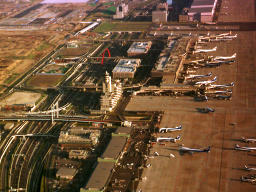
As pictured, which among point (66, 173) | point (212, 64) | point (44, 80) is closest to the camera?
point (66, 173)

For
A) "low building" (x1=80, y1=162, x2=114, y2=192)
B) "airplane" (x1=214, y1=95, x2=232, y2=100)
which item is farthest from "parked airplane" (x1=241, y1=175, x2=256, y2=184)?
"airplane" (x1=214, y1=95, x2=232, y2=100)

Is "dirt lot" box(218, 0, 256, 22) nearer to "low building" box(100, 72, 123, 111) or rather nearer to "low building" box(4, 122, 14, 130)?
"low building" box(100, 72, 123, 111)

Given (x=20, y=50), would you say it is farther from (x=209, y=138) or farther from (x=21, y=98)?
(x=209, y=138)

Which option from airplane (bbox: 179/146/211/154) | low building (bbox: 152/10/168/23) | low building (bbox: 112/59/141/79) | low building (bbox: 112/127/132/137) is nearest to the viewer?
airplane (bbox: 179/146/211/154)

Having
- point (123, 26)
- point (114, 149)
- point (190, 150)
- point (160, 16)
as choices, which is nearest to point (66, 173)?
point (114, 149)

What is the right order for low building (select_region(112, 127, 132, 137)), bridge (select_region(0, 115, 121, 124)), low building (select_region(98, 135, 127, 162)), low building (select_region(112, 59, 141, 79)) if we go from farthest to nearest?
low building (select_region(112, 59, 141, 79)) → bridge (select_region(0, 115, 121, 124)) → low building (select_region(112, 127, 132, 137)) → low building (select_region(98, 135, 127, 162))

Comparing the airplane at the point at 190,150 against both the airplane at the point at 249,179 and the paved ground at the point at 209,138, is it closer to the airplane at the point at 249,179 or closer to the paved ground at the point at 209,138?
the paved ground at the point at 209,138

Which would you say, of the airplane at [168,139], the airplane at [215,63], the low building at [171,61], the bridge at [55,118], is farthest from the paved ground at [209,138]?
the bridge at [55,118]
